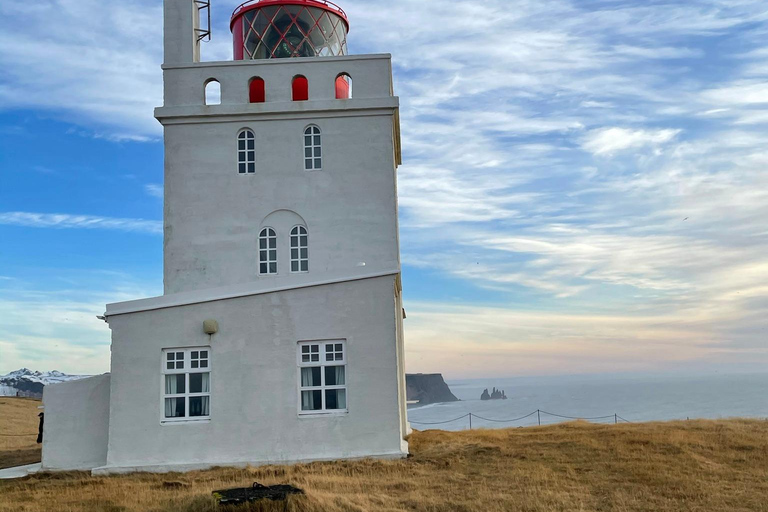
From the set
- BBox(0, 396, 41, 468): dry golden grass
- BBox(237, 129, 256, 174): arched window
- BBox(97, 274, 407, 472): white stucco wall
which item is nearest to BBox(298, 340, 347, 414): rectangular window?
BBox(97, 274, 407, 472): white stucco wall

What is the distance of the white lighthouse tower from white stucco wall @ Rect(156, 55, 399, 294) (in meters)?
0.03

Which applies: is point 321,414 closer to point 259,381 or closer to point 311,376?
point 311,376

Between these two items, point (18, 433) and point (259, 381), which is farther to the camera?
point (18, 433)

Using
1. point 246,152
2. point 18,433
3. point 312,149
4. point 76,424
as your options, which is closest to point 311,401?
point 76,424

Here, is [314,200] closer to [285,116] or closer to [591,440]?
[285,116]

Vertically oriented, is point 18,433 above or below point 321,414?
below

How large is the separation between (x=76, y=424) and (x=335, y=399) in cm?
541

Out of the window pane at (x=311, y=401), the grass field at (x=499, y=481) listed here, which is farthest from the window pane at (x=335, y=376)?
the grass field at (x=499, y=481)

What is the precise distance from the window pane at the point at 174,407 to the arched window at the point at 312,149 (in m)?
6.30

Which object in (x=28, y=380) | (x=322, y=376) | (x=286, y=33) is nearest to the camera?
(x=322, y=376)

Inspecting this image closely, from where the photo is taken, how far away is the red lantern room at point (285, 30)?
1964 centimetres

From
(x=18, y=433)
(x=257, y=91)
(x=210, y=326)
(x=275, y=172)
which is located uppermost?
(x=257, y=91)

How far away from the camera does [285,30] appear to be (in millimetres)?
19656

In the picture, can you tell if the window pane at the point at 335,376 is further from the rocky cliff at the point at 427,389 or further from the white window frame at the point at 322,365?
the rocky cliff at the point at 427,389
